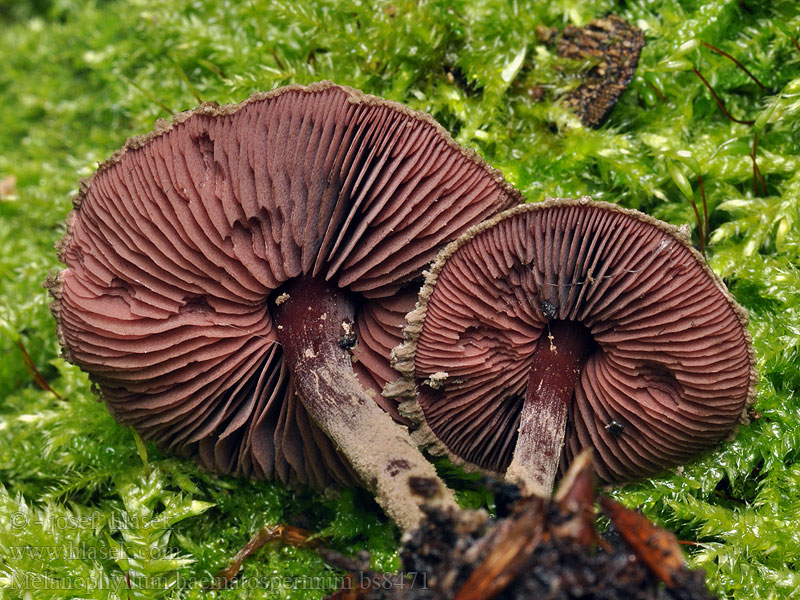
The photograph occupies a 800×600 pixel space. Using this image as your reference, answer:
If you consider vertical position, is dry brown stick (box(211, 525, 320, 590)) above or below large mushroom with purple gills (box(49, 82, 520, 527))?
below

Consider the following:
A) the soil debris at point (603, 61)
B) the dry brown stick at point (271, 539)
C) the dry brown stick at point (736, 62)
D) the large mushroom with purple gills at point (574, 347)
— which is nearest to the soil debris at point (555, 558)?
the large mushroom with purple gills at point (574, 347)

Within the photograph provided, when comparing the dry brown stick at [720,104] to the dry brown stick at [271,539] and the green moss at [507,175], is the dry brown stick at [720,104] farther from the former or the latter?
the dry brown stick at [271,539]

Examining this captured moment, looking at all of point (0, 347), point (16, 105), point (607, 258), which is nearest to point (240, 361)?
point (607, 258)

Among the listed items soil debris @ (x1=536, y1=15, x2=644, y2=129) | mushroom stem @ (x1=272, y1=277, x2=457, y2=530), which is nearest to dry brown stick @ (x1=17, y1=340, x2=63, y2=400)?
mushroom stem @ (x1=272, y1=277, x2=457, y2=530)

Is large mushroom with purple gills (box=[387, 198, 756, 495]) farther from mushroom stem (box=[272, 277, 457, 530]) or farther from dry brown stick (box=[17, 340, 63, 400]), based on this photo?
dry brown stick (box=[17, 340, 63, 400])

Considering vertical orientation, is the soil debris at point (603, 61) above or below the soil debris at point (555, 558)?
above

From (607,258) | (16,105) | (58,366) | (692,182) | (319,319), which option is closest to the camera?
(607,258)

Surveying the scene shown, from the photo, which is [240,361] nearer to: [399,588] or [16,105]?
[399,588]
